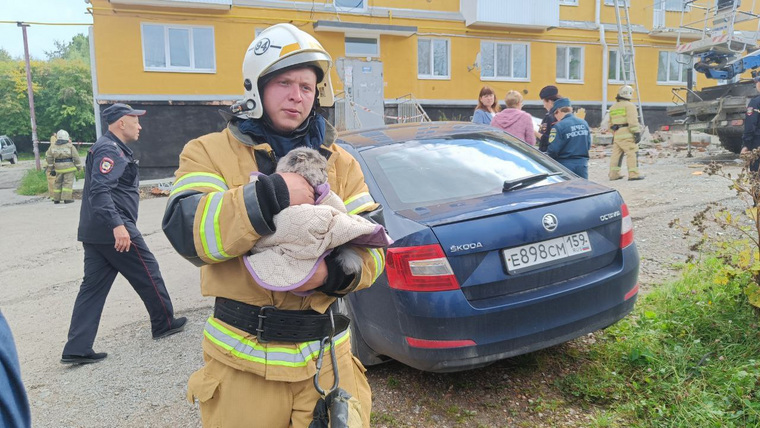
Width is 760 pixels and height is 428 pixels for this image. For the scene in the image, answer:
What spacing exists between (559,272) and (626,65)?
21597mm

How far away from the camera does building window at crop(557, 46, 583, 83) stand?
21234 mm

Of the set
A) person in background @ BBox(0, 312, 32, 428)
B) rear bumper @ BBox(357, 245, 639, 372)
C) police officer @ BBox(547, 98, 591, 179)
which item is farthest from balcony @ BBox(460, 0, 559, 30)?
person in background @ BBox(0, 312, 32, 428)

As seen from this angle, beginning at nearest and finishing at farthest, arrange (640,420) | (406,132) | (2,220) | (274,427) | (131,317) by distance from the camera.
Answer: (274,427), (640,420), (406,132), (131,317), (2,220)

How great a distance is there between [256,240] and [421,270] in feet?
4.25

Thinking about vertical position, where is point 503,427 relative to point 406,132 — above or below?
below

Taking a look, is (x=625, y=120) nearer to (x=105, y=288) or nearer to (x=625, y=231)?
(x=625, y=231)

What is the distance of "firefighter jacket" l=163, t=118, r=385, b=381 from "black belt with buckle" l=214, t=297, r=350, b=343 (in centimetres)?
2

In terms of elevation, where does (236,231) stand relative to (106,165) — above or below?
below

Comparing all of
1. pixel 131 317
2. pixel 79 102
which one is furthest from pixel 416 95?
pixel 79 102

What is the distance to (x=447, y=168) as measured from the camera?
11.3 feet

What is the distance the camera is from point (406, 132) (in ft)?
13.0

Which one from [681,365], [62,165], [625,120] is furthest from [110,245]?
[62,165]

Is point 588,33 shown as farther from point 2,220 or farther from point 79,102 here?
point 79,102

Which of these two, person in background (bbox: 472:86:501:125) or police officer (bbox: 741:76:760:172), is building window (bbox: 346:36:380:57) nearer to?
person in background (bbox: 472:86:501:125)
